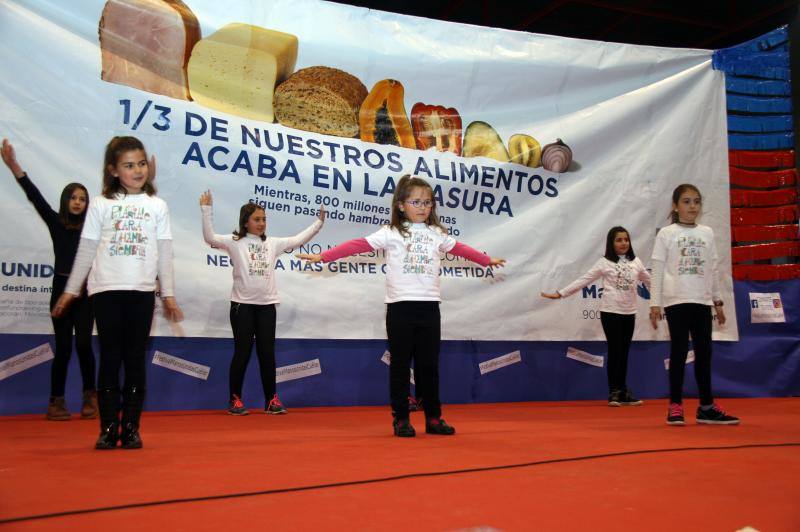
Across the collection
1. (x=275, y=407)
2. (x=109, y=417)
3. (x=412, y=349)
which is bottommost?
(x=275, y=407)

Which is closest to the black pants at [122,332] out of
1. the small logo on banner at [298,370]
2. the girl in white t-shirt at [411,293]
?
the girl in white t-shirt at [411,293]

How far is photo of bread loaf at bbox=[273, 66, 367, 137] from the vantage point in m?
4.60

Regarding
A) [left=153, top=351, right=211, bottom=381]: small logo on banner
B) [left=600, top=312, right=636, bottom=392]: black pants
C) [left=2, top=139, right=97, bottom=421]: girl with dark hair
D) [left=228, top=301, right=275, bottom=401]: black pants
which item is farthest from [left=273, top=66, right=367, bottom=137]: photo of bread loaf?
[left=600, top=312, right=636, bottom=392]: black pants

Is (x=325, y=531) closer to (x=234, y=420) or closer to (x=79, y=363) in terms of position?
(x=234, y=420)

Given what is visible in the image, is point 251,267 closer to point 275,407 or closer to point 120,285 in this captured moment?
point 275,407

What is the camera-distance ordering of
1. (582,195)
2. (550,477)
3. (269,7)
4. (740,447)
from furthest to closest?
(582,195)
(269,7)
(740,447)
(550,477)

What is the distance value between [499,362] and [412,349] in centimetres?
197

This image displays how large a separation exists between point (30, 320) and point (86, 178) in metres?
0.83

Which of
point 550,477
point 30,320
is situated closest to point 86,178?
point 30,320

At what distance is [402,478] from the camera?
6.63 feet

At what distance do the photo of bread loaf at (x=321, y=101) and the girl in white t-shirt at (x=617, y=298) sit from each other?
1.80 metres

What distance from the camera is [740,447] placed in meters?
2.71

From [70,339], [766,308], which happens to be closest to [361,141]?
[70,339]

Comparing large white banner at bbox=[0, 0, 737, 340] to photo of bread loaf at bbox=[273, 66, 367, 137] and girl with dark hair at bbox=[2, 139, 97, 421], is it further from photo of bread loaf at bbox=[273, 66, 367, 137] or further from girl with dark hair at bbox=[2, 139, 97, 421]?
girl with dark hair at bbox=[2, 139, 97, 421]
